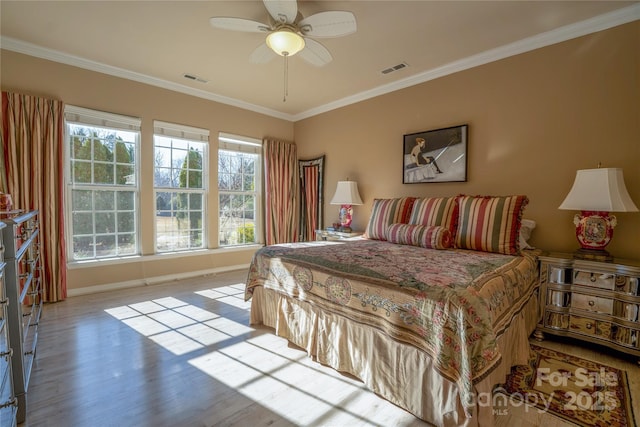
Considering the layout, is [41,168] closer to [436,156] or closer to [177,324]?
[177,324]

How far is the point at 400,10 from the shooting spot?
7.82 feet

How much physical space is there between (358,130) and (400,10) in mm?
2060

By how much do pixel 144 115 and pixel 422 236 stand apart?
3.74m

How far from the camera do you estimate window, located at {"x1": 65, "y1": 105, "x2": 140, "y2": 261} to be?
134 inches

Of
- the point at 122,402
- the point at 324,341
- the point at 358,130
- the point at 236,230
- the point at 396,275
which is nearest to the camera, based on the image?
the point at 122,402

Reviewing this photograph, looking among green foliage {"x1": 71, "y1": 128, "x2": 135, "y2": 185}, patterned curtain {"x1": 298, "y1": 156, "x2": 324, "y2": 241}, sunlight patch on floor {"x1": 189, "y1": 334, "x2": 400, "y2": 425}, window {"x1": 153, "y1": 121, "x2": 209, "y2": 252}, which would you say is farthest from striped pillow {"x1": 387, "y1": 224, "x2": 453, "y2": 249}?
green foliage {"x1": 71, "y1": 128, "x2": 135, "y2": 185}

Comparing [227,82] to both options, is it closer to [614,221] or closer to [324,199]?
[324,199]

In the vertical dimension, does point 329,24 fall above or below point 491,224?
above

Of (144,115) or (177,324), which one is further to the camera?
(144,115)

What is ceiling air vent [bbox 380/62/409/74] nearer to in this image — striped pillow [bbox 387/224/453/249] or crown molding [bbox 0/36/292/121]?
striped pillow [bbox 387/224/453/249]

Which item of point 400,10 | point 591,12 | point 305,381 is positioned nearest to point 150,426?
point 305,381

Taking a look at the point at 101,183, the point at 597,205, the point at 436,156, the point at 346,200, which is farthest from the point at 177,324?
the point at 597,205

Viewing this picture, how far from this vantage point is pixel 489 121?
312 centimetres

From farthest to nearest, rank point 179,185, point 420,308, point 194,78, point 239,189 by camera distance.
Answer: point 239,189 < point 179,185 < point 194,78 < point 420,308
